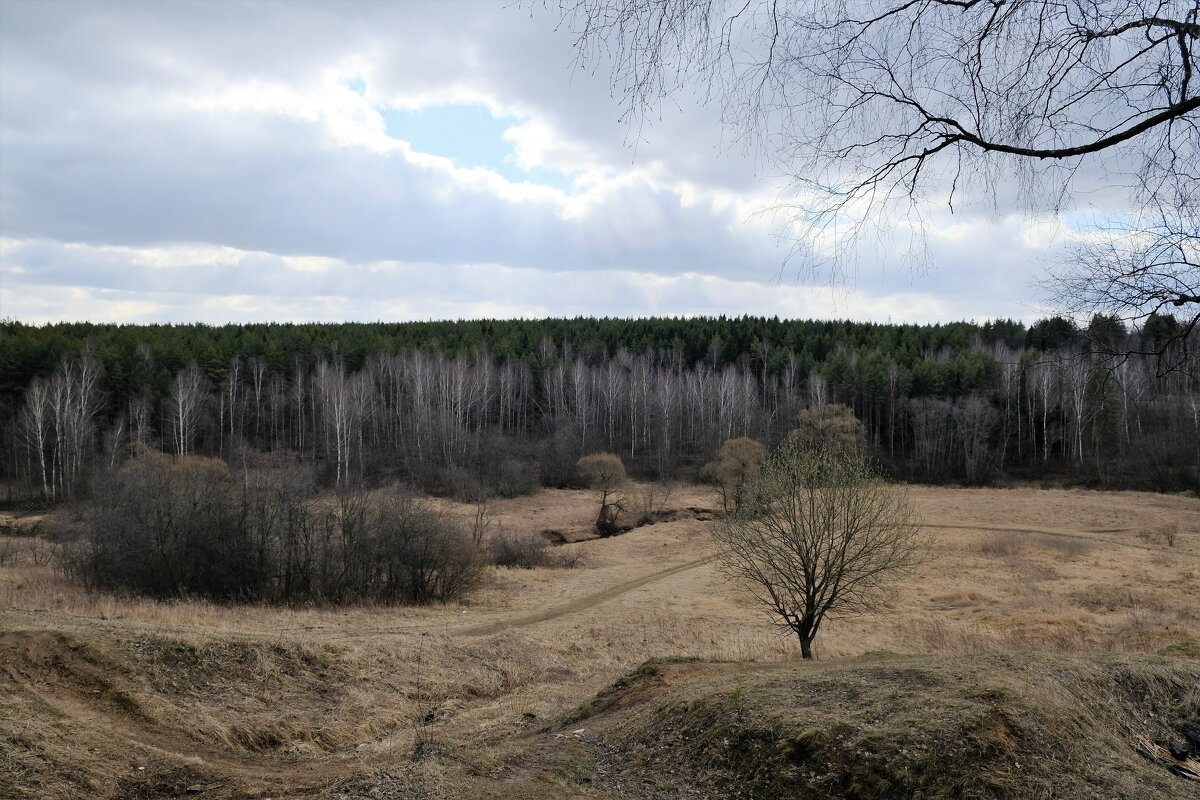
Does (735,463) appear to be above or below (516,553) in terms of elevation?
above

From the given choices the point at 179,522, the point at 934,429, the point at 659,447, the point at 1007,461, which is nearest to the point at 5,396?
the point at 179,522

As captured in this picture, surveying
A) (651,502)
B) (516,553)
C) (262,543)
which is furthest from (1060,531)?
(262,543)

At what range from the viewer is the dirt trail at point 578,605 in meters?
27.3

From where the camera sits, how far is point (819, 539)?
19703 mm

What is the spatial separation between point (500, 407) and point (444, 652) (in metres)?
76.3

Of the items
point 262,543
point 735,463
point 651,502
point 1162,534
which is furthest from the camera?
point 651,502

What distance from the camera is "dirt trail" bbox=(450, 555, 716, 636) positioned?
27325mm

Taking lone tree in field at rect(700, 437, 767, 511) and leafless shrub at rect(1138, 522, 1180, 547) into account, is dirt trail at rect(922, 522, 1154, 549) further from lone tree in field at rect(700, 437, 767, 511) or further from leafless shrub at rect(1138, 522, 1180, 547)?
lone tree in field at rect(700, 437, 767, 511)

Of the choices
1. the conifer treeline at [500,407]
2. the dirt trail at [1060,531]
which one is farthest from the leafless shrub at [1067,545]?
the conifer treeline at [500,407]

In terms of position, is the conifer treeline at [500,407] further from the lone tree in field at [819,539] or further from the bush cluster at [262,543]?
the lone tree in field at [819,539]

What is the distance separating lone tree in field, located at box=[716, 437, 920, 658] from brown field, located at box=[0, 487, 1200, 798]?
1.74 meters

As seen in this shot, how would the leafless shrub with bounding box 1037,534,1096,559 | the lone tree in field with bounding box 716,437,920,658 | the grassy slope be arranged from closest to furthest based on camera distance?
the grassy slope
the lone tree in field with bounding box 716,437,920,658
the leafless shrub with bounding box 1037,534,1096,559

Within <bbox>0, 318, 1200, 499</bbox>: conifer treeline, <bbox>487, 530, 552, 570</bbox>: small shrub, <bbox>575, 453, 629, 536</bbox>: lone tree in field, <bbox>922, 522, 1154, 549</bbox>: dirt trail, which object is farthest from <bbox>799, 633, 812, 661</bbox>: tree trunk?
<bbox>0, 318, 1200, 499</bbox>: conifer treeline

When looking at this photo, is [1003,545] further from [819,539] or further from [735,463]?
[819,539]
